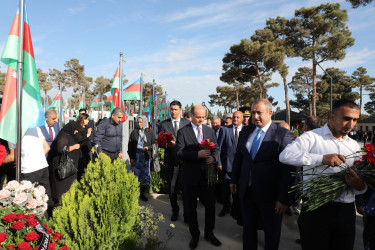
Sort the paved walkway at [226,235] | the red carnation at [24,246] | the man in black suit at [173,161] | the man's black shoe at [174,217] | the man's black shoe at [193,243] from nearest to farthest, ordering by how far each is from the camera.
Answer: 1. the red carnation at [24,246]
2. the man's black shoe at [193,243]
3. the paved walkway at [226,235]
4. the man's black shoe at [174,217]
5. the man in black suit at [173,161]

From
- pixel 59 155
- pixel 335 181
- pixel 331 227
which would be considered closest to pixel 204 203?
pixel 331 227

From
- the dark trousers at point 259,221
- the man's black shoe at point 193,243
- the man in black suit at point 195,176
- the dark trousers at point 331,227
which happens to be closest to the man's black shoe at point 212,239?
the man in black suit at point 195,176

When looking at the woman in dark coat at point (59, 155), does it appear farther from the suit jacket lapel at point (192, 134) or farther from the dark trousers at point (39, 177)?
the suit jacket lapel at point (192, 134)

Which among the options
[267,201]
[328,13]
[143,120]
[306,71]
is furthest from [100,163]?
[306,71]

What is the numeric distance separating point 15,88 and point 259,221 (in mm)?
3254

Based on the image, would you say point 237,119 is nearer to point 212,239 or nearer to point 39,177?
point 212,239

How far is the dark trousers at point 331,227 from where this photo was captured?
236cm

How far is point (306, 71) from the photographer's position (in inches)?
2237

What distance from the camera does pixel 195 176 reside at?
412 cm

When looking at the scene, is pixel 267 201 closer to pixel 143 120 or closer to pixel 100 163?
pixel 100 163

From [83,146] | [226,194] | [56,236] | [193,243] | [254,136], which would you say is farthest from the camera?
[83,146]

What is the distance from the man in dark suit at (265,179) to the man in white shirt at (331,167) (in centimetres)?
42

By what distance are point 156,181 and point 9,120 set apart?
4272mm

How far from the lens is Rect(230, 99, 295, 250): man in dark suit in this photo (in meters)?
2.91
